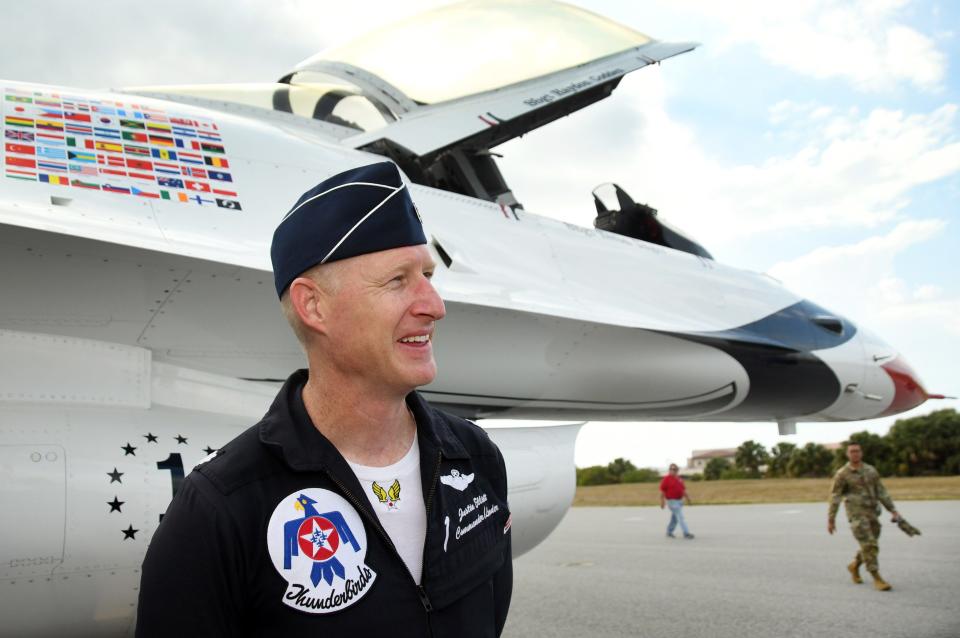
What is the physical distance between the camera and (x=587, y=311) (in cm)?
538

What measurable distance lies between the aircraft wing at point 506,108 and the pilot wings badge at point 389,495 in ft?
14.9

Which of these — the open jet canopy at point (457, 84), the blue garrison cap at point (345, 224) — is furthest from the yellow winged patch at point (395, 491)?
the open jet canopy at point (457, 84)

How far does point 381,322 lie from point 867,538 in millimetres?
7371

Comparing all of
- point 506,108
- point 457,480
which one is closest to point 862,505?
point 506,108

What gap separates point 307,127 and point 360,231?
4758 millimetres

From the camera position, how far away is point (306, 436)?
132cm

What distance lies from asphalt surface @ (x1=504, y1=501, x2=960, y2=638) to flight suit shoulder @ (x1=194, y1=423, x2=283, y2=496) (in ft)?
15.4

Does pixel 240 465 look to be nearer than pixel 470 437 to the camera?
Yes

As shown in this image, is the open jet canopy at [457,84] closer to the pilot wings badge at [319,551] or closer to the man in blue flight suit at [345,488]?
the man in blue flight suit at [345,488]

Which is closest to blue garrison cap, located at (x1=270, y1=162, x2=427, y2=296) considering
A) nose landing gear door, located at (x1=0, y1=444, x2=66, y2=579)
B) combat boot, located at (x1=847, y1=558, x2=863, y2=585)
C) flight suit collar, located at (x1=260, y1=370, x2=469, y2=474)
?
flight suit collar, located at (x1=260, y1=370, x2=469, y2=474)

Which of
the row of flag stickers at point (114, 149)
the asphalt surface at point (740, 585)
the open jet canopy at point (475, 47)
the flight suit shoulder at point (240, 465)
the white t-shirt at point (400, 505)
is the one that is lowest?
the asphalt surface at point (740, 585)

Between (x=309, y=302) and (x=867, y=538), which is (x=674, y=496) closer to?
(x=867, y=538)

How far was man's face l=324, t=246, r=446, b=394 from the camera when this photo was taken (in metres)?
1.35

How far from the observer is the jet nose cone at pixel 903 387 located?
716cm
